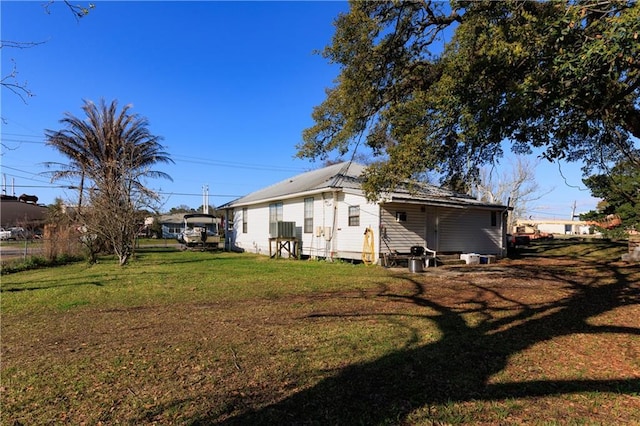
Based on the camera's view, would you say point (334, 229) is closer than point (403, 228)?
No

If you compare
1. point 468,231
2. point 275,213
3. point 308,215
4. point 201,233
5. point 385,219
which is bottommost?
point 201,233

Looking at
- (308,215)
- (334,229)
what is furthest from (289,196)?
(334,229)

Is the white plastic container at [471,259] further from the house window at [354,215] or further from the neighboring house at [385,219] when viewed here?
the house window at [354,215]

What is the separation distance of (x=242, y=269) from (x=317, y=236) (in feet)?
15.5

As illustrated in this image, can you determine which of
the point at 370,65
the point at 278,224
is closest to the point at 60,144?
the point at 278,224

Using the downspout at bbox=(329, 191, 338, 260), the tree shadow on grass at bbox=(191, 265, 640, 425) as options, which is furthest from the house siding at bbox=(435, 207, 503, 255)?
the tree shadow on grass at bbox=(191, 265, 640, 425)

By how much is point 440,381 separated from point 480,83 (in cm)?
508

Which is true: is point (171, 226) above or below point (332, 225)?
above

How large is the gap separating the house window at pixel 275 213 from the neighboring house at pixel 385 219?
5cm

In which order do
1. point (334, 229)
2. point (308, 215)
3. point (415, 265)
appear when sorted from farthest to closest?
point (308, 215), point (334, 229), point (415, 265)

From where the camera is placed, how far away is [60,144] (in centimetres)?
2184

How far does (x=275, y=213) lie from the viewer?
20125mm

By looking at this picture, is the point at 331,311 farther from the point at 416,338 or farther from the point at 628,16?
the point at 628,16

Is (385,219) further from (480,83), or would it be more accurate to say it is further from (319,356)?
(319,356)
